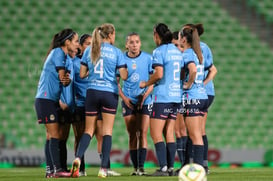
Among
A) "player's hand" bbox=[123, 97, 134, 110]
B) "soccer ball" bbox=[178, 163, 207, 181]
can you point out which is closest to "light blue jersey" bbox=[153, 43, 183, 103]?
"player's hand" bbox=[123, 97, 134, 110]

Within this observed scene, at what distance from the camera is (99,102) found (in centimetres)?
862

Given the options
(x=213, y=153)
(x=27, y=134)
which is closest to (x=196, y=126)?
(x=213, y=153)

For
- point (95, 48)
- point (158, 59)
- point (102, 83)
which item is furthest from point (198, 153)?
point (95, 48)

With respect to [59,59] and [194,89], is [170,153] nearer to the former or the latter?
[194,89]

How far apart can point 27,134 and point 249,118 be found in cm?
590

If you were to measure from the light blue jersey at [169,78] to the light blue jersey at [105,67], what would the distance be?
579mm

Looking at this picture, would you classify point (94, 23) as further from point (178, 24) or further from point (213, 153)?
point (213, 153)

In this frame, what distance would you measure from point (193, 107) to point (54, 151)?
6.41 feet

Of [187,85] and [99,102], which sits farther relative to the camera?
[187,85]

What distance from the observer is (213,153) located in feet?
50.1

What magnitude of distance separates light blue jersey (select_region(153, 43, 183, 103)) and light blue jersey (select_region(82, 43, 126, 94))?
58 centimetres

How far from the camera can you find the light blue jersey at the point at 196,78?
883cm

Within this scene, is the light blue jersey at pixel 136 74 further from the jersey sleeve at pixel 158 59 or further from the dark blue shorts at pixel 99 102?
the dark blue shorts at pixel 99 102

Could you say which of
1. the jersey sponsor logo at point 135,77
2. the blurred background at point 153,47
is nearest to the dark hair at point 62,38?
the jersey sponsor logo at point 135,77
